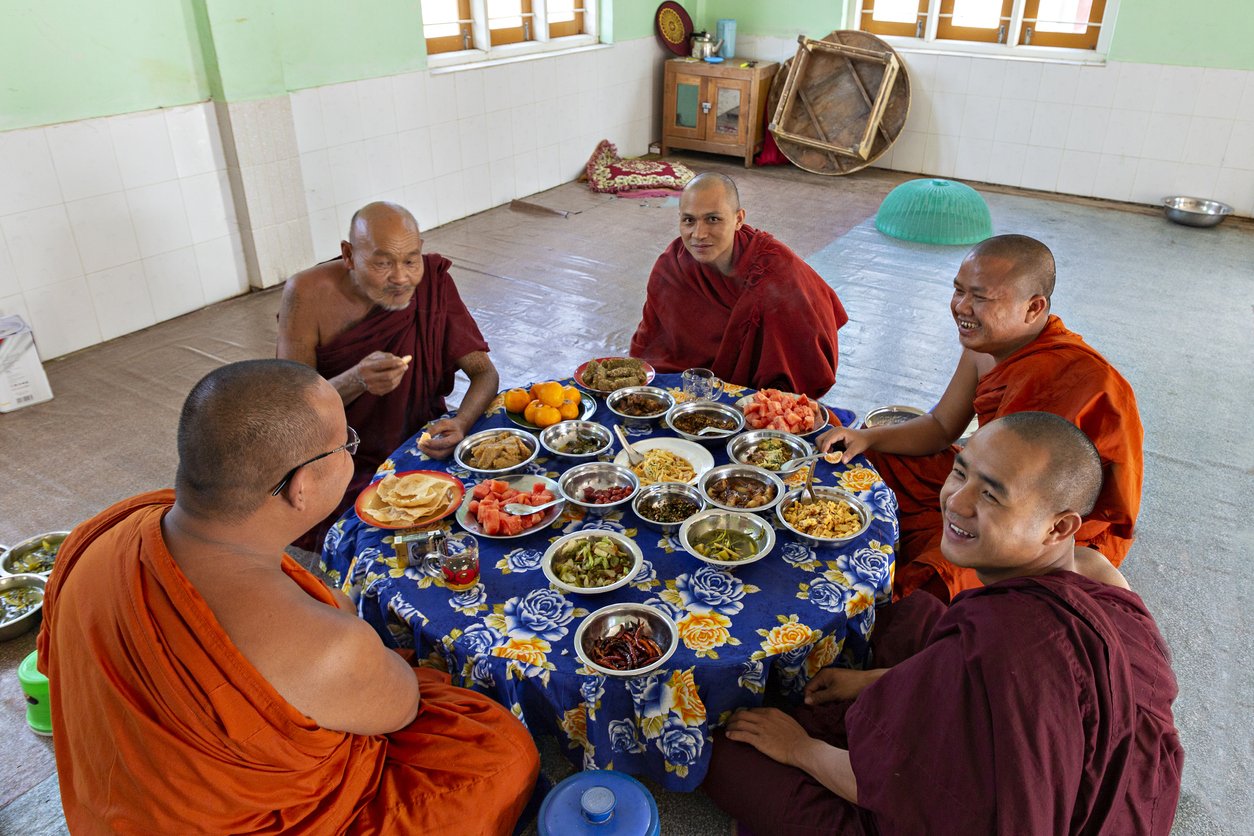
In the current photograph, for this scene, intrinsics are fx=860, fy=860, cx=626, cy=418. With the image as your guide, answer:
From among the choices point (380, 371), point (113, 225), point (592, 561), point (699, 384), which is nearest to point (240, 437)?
point (592, 561)

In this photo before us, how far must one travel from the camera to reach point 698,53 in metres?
10.7

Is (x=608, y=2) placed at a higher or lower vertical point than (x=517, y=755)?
higher

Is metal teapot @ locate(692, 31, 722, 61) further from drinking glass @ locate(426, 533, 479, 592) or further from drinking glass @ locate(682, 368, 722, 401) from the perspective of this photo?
drinking glass @ locate(426, 533, 479, 592)

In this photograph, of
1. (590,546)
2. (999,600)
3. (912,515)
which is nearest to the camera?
(999,600)

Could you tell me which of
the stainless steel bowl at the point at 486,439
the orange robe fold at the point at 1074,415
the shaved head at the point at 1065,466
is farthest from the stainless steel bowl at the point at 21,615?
the shaved head at the point at 1065,466

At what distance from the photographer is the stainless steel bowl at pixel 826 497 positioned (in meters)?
2.62

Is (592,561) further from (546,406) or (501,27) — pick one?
(501,27)

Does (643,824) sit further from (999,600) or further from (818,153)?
(818,153)

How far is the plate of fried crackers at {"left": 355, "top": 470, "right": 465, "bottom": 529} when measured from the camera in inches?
107

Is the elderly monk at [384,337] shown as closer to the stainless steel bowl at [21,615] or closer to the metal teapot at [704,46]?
the stainless steel bowl at [21,615]

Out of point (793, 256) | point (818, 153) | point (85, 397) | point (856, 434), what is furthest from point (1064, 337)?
point (818, 153)

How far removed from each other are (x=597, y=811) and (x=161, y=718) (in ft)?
3.40

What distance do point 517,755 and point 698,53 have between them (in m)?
10.1

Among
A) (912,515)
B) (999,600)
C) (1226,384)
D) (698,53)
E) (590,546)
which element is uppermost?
(698,53)
